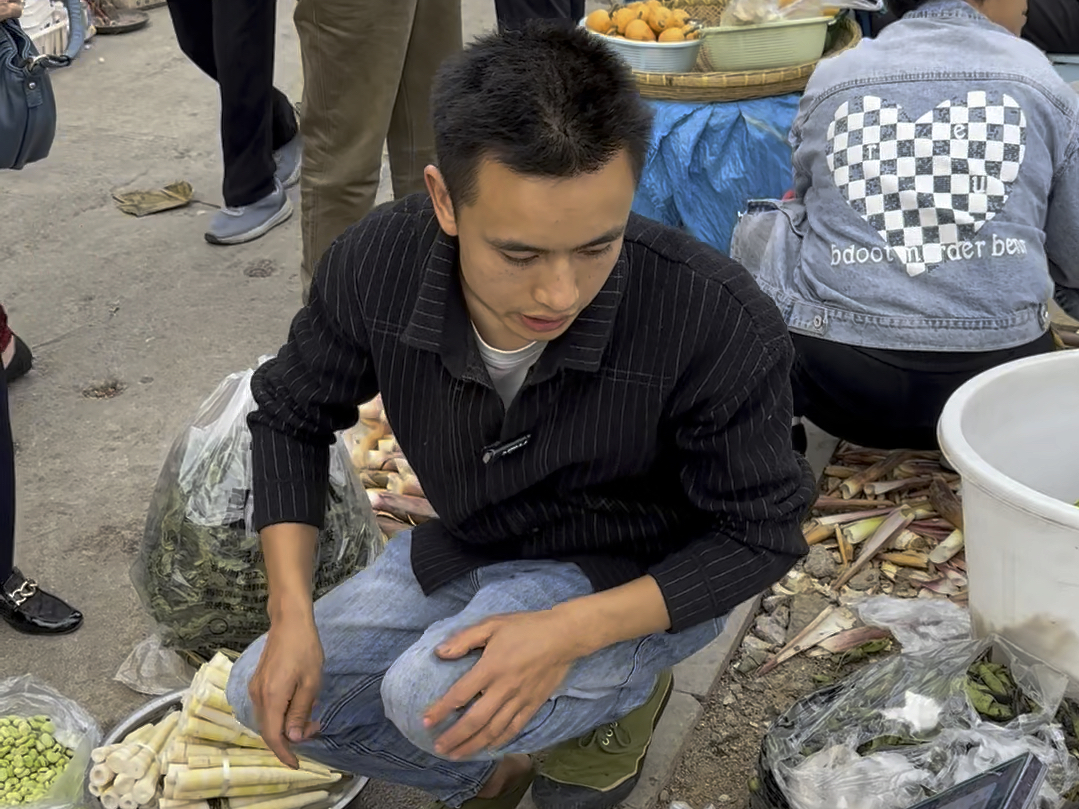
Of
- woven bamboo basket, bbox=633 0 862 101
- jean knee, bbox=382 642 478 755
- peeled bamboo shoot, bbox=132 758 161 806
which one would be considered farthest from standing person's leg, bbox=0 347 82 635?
woven bamboo basket, bbox=633 0 862 101

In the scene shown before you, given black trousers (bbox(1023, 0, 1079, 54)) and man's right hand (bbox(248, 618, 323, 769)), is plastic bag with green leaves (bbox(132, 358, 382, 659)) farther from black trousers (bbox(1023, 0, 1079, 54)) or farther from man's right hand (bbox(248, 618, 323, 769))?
black trousers (bbox(1023, 0, 1079, 54))

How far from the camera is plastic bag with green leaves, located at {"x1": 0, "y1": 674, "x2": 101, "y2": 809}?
2.19 metres

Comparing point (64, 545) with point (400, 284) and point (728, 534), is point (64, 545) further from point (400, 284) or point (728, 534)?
point (728, 534)

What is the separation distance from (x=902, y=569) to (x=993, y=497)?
896 mm

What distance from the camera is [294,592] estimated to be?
182 centimetres

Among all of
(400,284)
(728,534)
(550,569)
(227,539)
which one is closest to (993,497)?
(728,534)

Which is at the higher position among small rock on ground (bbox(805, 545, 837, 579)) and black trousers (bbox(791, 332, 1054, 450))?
black trousers (bbox(791, 332, 1054, 450))

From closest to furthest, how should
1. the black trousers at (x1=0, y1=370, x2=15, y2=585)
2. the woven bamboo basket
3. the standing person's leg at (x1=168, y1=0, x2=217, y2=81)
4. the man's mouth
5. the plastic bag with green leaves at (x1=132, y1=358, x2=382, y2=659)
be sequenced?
the man's mouth
the plastic bag with green leaves at (x1=132, y1=358, x2=382, y2=659)
the black trousers at (x1=0, y1=370, x2=15, y2=585)
the woven bamboo basket
the standing person's leg at (x1=168, y1=0, x2=217, y2=81)

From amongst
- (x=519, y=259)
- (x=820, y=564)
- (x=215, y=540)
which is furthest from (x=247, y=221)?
(x=519, y=259)

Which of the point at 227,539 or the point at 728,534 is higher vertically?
the point at 728,534

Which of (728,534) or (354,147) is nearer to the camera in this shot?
(728,534)

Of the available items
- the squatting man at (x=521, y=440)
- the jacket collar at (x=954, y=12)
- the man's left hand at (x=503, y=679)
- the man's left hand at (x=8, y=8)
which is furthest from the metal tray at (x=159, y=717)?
the jacket collar at (x=954, y=12)

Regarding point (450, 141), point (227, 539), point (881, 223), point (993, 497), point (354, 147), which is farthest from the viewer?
point (354, 147)

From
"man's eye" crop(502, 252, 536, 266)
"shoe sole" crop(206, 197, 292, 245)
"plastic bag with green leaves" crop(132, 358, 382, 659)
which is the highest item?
"man's eye" crop(502, 252, 536, 266)
